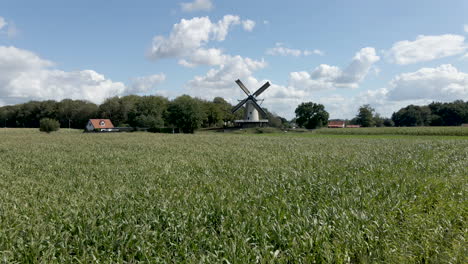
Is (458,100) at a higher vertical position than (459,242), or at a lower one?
higher

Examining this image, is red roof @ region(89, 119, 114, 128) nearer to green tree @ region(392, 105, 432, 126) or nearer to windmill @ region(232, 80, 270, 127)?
windmill @ region(232, 80, 270, 127)

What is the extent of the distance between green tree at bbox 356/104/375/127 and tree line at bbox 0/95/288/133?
49818 mm

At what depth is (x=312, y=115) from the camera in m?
106

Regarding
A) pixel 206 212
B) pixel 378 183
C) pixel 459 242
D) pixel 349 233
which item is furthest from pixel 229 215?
pixel 378 183

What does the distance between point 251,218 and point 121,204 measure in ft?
10.9

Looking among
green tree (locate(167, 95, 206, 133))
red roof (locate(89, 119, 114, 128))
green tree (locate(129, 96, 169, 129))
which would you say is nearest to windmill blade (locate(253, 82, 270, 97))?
green tree (locate(167, 95, 206, 133))

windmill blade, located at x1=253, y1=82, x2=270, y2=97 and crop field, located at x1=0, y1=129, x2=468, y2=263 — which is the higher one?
windmill blade, located at x1=253, y1=82, x2=270, y2=97

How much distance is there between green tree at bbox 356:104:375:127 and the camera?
454 feet

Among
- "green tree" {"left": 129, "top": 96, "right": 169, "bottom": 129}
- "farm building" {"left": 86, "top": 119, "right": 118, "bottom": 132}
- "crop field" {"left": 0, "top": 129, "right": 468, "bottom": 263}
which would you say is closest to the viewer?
"crop field" {"left": 0, "top": 129, "right": 468, "bottom": 263}

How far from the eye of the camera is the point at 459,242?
4.98 meters

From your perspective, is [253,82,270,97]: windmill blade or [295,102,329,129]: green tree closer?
[253,82,270,97]: windmill blade

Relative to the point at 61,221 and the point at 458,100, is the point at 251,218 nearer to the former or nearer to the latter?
the point at 61,221

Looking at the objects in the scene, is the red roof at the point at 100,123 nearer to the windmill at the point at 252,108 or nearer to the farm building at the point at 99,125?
the farm building at the point at 99,125

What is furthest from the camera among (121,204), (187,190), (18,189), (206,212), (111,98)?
(111,98)
